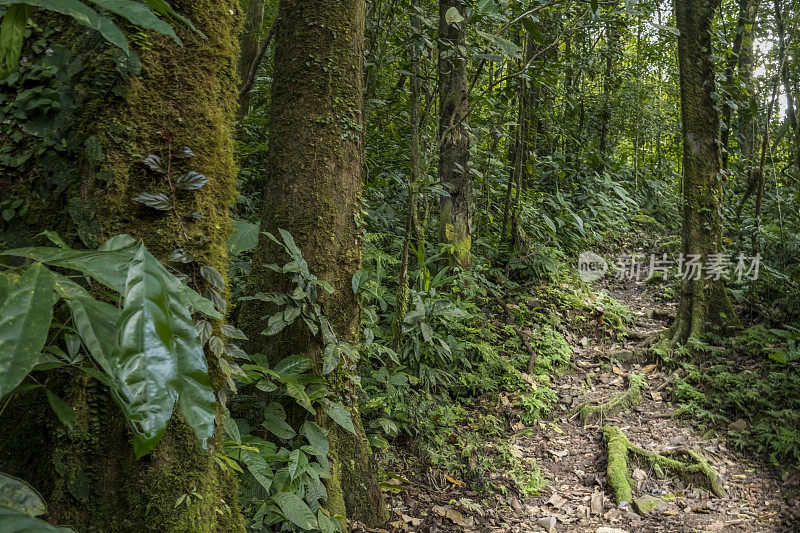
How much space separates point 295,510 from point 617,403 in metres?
4.00

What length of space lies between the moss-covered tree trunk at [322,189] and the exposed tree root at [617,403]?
279cm

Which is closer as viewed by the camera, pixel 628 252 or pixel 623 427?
pixel 623 427

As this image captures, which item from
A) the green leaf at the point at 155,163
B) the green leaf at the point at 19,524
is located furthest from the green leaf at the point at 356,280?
the green leaf at the point at 19,524

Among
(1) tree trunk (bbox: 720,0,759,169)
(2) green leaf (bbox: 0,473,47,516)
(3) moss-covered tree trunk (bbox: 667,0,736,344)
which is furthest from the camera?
Result: (1) tree trunk (bbox: 720,0,759,169)

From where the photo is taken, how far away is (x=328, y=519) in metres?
2.31

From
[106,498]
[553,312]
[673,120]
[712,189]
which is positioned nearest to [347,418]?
[106,498]

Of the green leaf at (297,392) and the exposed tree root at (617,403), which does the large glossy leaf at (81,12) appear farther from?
the exposed tree root at (617,403)

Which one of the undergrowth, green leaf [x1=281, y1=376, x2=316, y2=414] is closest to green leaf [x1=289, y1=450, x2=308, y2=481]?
green leaf [x1=281, y1=376, x2=316, y2=414]

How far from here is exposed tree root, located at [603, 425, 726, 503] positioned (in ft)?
13.1

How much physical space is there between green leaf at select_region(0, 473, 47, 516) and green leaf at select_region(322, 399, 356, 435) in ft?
5.54

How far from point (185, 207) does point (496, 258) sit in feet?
19.0

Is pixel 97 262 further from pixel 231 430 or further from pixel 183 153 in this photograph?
pixel 231 430

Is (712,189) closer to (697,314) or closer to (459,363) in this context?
(697,314)

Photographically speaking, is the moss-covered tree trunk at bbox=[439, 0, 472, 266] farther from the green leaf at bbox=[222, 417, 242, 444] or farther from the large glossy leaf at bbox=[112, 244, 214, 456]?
the large glossy leaf at bbox=[112, 244, 214, 456]
